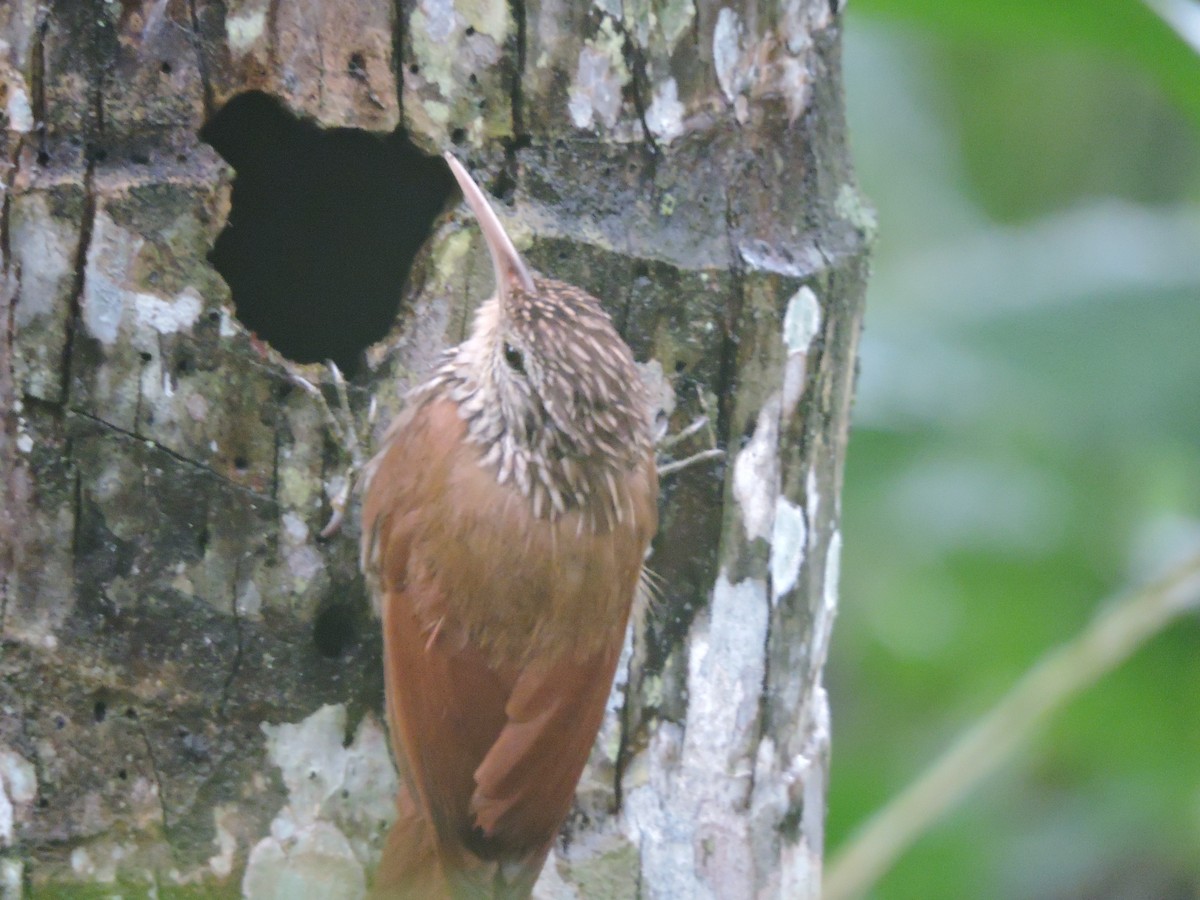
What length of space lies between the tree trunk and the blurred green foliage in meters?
0.83

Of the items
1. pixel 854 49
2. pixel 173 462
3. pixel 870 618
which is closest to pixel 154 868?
pixel 173 462

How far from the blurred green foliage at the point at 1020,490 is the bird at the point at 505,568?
1.09 metres

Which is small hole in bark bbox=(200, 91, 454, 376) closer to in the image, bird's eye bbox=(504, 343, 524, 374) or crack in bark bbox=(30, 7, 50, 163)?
bird's eye bbox=(504, 343, 524, 374)

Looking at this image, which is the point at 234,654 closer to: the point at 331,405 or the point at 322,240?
the point at 331,405

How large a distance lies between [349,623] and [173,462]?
1.41 ft

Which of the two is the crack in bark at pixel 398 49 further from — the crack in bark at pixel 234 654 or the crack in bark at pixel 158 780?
the crack in bark at pixel 158 780

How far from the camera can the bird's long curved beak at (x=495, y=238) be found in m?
2.53

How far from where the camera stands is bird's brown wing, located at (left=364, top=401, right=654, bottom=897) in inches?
103

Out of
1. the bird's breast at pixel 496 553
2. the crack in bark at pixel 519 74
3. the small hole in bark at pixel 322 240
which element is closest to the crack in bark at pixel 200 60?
the small hole in bark at pixel 322 240

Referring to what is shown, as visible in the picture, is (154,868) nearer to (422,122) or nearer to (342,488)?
(342,488)

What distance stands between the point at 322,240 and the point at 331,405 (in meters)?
0.59

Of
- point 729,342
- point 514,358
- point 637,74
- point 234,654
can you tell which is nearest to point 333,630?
point 234,654

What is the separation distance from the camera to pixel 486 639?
8.97 ft

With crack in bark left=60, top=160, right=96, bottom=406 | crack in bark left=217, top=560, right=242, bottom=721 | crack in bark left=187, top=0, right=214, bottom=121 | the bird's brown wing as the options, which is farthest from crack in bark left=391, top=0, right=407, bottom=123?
crack in bark left=217, top=560, right=242, bottom=721
